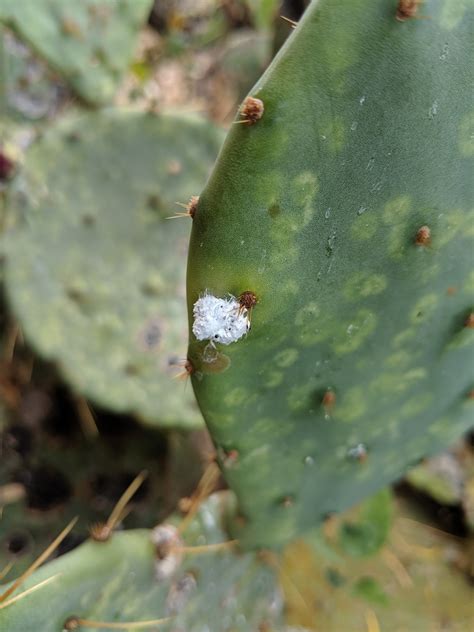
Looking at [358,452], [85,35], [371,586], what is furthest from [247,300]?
[85,35]

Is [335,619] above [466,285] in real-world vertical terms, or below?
below

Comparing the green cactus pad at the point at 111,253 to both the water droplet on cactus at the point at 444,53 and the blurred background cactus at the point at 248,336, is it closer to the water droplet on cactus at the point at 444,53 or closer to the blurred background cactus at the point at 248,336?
the blurred background cactus at the point at 248,336

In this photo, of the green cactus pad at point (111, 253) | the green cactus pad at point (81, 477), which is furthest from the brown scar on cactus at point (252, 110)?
the green cactus pad at point (81, 477)

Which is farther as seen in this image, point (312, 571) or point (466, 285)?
point (312, 571)

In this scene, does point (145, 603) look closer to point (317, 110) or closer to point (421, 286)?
point (421, 286)

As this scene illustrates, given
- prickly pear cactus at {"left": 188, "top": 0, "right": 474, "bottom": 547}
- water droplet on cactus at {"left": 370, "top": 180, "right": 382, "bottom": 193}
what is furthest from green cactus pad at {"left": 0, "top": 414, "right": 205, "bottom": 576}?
water droplet on cactus at {"left": 370, "top": 180, "right": 382, "bottom": 193}

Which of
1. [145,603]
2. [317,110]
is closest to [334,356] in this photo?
[317,110]
